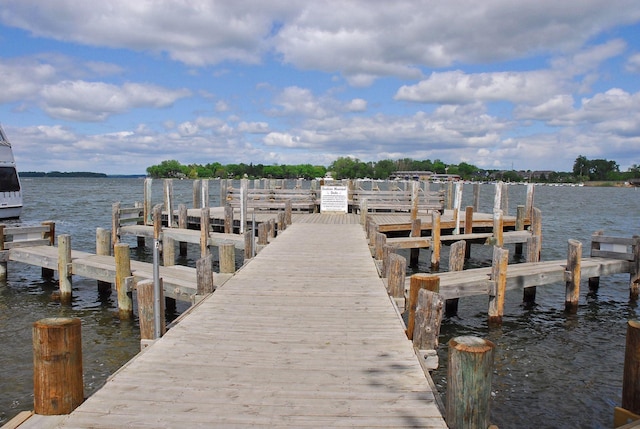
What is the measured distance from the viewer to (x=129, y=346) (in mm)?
10891

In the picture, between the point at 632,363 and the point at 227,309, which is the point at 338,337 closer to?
the point at 227,309

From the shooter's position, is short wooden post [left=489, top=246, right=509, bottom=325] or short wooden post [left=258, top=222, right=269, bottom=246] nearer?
short wooden post [left=489, top=246, right=509, bottom=325]

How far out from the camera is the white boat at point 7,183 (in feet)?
95.2

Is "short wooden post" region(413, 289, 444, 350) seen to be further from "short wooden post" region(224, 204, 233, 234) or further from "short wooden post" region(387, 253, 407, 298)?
"short wooden post" region(224, 204, 233, 234)

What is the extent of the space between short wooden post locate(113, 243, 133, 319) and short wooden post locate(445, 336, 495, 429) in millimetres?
9217

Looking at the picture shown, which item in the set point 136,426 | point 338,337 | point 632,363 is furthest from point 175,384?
point 632,363

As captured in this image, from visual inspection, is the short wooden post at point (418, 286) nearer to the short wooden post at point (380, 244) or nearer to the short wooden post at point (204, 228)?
the short wooden post at point (380, 244)

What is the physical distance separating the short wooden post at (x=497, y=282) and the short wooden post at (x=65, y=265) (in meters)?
11.0

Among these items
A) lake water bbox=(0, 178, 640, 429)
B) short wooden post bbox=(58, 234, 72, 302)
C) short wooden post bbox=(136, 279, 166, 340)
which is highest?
short wooden post bbox=(136, 279, 166, 340)

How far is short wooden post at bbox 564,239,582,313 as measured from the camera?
13.0 meters

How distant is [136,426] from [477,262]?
66.6ft

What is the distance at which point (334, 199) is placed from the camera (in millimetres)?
23766

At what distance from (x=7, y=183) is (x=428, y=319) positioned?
101ft

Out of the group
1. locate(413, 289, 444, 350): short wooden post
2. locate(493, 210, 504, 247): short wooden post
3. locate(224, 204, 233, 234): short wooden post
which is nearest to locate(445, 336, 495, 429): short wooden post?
locate(413, 289, 444, 350): short wooden post
